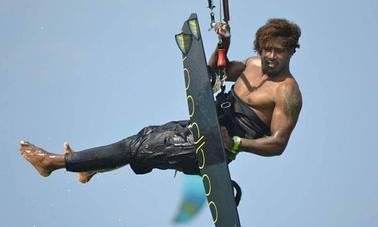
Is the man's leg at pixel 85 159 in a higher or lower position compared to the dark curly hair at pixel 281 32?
lower

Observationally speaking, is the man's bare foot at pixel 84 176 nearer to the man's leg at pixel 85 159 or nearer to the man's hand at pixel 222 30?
the man's leg at pixel 85 159

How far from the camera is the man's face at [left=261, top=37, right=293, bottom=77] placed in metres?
12.2

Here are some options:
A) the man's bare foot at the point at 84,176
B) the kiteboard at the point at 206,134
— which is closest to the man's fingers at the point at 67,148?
the man's bare foot at the point at 84,176

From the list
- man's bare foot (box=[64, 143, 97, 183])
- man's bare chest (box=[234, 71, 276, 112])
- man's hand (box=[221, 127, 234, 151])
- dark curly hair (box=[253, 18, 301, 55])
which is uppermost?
dark curly hair (box=[253, 18, 301, 55])

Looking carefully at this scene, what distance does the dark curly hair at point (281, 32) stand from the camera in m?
12.2

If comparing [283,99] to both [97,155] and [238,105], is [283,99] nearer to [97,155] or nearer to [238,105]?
[238,105]

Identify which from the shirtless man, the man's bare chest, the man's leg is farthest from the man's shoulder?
the man's leg

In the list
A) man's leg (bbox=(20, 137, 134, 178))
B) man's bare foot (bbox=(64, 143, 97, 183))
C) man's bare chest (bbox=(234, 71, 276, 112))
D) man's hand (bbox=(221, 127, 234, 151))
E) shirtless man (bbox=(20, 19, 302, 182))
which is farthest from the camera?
man's bare foot (bbox=(64, 143, 97, 183))

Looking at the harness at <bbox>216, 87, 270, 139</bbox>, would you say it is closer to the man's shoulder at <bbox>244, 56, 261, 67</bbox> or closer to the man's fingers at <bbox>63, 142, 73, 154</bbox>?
the man's shoulder at <bbox>244, 56, 261, 67</bbox>

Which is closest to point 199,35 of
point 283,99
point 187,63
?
point 187,63

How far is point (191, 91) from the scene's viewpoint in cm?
1217

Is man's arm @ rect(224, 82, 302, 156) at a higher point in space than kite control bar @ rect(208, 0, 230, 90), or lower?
lower

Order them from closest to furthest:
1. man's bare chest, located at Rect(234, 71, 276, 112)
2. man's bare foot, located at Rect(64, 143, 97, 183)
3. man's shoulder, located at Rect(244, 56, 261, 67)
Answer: man's bare chest, located at Rect(234, 71, 276, 112), man's shoulder, located at Rect(244, 56, 261, 67), man's bare foot, located at Rect(64, 143, 97, 183)

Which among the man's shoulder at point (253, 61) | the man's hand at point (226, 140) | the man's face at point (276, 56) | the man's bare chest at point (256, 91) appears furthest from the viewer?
the man's shoulder at point (253, 61)
